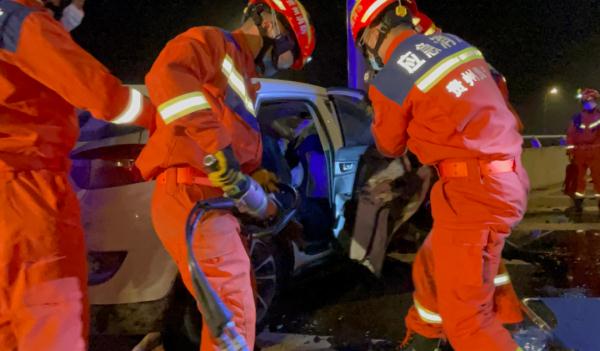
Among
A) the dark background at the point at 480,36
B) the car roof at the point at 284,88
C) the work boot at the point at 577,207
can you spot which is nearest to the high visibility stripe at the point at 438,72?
the car roof at the point at 284,88

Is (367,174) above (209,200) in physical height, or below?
below

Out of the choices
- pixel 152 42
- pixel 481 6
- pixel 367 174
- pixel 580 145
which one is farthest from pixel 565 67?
pixel 367 174

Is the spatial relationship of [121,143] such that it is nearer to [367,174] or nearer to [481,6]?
[367,174]

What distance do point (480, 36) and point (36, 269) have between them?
3624 centimetres

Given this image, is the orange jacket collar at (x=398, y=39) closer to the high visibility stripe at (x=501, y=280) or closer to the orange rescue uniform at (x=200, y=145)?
the orange rescue uniform at (x=200, y=145)

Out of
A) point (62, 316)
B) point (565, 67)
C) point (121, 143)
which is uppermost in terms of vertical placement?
point (121, 143)

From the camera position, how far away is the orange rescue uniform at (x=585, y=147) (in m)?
8.59

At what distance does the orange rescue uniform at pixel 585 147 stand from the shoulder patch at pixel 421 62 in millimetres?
7409

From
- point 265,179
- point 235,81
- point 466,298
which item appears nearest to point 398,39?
point 235,81

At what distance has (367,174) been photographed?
13.1ft

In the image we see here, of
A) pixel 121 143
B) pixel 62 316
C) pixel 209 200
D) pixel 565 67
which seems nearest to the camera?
pixel 62 316

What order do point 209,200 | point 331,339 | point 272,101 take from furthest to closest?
point 272,101
point 331,339
point 209,200

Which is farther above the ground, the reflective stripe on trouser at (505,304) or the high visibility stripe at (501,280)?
the high visibility stripe at (501,280)

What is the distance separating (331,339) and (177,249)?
4.67ft
